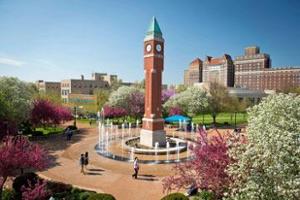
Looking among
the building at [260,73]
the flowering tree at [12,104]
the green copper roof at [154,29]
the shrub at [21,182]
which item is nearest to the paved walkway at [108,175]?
the shrub at [21,182]

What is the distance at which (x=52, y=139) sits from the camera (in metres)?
32.9

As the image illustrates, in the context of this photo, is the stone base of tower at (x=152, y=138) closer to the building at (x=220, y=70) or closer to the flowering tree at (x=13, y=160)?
the flowering tree at (x=13, y=160)

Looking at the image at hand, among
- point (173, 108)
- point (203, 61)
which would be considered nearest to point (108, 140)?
point (173, 108)

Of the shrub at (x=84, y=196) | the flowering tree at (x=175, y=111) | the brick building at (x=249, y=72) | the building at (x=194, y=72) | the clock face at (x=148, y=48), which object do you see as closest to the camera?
the shrub at (x=84, y=196)

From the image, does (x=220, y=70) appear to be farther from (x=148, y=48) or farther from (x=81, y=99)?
(x=148, y=48)

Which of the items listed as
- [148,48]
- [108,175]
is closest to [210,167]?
[108,175]

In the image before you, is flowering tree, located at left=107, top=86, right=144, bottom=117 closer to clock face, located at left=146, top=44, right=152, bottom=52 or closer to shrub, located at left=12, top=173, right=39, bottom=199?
clock face, located at left=146, top=44, right=152, bottom=52

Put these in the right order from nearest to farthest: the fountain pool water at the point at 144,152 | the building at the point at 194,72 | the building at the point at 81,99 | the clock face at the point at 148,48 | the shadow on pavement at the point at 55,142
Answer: the fountain pool water at the point at 144,152 < the shadow on pavement at the point at 55,142 < the clock face at the point at 148,48 < the building at the point at 81,99 < the building at the point at 194,72

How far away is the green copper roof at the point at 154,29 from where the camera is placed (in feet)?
91.4

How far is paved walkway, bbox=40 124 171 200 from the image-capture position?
16.0 meters

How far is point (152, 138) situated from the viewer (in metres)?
27.3

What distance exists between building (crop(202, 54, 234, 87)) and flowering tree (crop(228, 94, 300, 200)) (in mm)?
132190

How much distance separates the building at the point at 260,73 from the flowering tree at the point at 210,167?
123 m

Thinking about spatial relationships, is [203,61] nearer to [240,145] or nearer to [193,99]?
[193,99]
